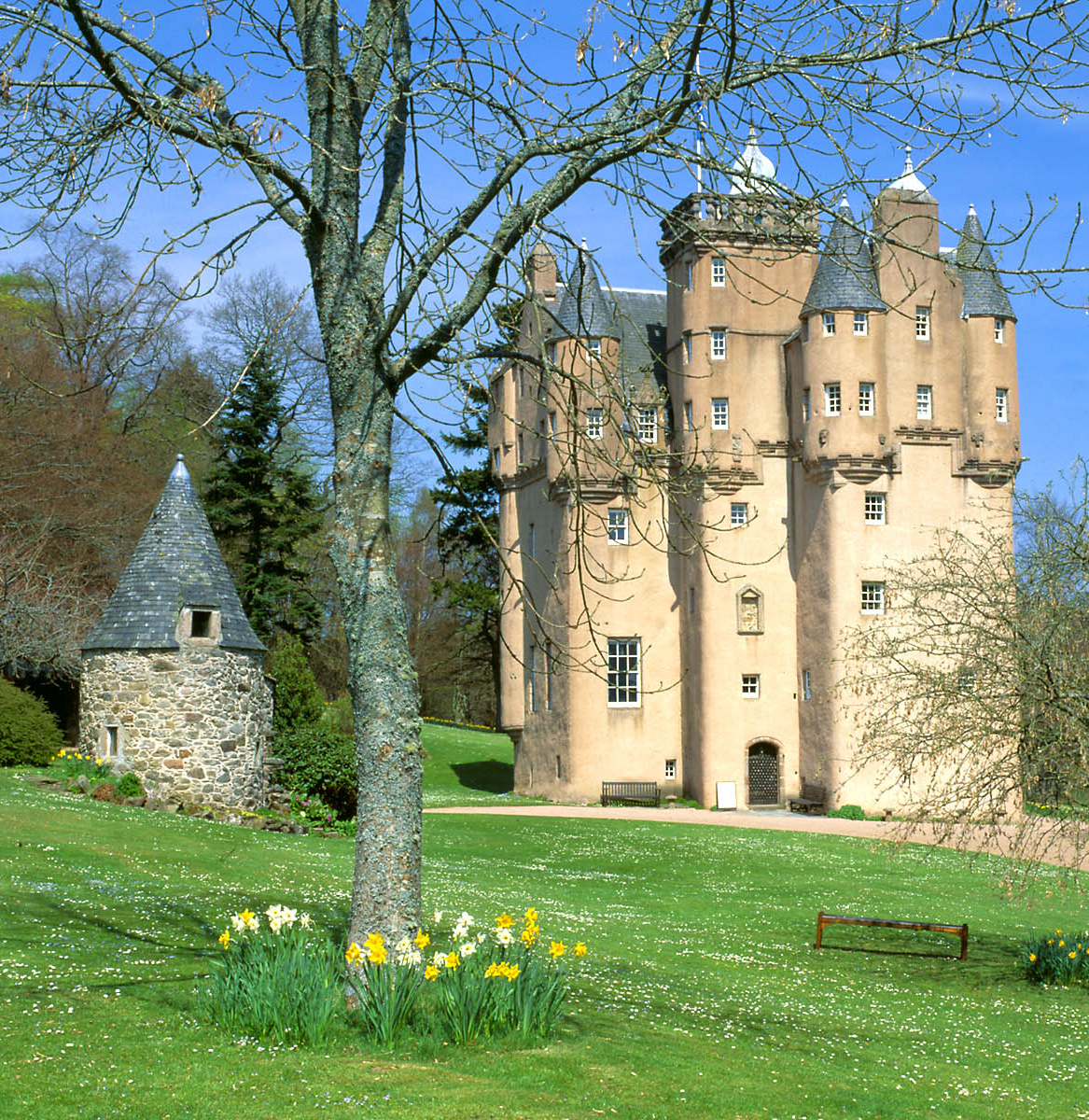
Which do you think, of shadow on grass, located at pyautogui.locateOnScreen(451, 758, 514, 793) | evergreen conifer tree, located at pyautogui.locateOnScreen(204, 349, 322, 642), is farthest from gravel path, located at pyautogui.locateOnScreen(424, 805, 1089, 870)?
evergreen conifer tree, located at pyautogui.locateOnScreen(204, 349, 322, 642)

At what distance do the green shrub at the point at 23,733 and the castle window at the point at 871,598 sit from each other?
22.0m

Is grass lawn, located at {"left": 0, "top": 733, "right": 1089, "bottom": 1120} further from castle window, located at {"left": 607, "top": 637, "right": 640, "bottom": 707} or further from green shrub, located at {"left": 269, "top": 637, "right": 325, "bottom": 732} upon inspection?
castle window, located at {"left": 607, "top": 637, "right": 640, "bottom": 707}

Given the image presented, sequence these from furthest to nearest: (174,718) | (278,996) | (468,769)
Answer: (468,769), (174,718), (278,996)

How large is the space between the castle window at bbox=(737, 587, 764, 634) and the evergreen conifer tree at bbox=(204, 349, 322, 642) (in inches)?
611

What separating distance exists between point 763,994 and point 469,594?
3635cm

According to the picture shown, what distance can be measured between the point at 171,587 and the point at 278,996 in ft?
58.8

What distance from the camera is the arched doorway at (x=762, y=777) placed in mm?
36812

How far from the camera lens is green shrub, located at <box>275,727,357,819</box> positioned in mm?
26391

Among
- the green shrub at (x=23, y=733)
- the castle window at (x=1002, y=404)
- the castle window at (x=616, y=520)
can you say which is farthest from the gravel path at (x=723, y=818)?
the castle window at (x=616, y=520)

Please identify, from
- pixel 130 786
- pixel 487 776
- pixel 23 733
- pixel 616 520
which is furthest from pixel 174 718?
pixel 487 776

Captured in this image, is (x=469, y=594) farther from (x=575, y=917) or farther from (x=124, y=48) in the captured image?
(x=124, y=48)

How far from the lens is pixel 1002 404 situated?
37.4 m

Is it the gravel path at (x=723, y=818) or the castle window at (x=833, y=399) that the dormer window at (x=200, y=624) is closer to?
the gravel path at (x=723, y=818)

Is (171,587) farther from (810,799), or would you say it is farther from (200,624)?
(810,799)
